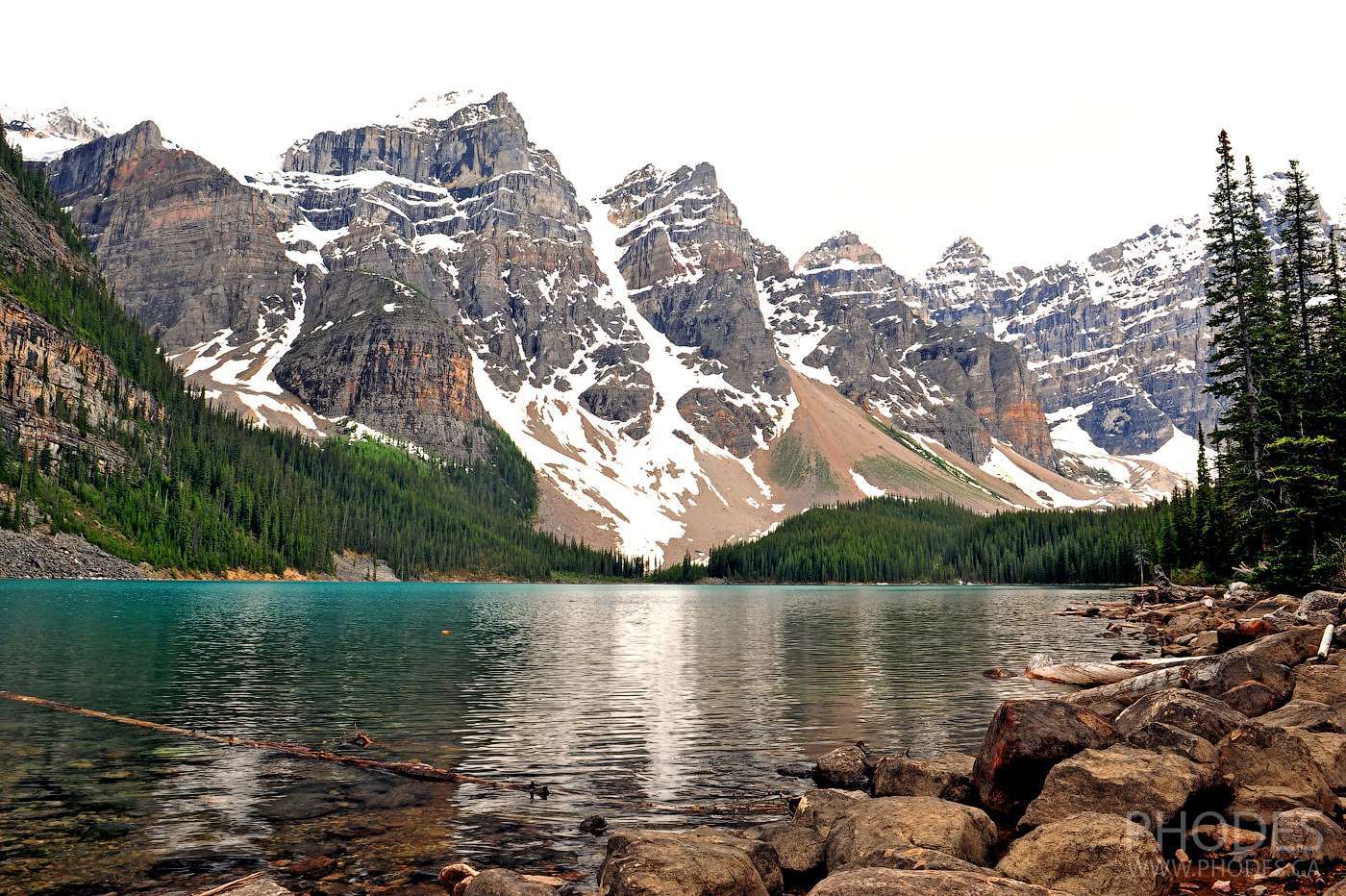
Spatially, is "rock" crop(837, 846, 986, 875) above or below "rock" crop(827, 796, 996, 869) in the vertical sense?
above

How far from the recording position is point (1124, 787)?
16.2m

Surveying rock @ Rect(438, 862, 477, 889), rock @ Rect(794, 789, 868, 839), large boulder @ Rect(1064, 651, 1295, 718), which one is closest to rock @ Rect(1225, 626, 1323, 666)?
large boulder @ Rect(1064, 651, 1295, 718)

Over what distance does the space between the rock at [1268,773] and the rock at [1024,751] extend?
7.95 feet

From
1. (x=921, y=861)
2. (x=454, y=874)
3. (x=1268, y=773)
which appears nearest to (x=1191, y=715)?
(x=1268, y=773)

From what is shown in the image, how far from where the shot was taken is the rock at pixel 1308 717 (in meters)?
20.8

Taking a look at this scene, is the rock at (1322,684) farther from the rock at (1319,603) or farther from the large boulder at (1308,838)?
the rock at (1319,603)

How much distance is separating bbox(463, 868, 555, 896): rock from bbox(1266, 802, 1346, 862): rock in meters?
12.0

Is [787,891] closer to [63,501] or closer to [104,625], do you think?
[104,625]

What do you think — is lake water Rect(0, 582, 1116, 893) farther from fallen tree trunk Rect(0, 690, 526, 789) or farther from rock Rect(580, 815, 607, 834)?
fallen tree trunk Rect(0, 690, 526, 789)

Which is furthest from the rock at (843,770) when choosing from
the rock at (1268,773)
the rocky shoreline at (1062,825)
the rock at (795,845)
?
the rock at (1268,773)

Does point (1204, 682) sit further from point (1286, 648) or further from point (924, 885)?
point (924, 885)

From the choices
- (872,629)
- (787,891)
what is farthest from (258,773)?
(872,629)

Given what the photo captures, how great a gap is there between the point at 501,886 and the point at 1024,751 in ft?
35.8

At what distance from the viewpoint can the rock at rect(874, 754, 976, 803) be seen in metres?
20.0
